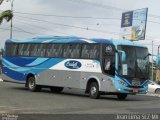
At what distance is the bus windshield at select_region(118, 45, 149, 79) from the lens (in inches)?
1110

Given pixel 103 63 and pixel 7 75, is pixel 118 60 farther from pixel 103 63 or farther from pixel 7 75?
pixel 7 75

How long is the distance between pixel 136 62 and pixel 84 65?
2943mm

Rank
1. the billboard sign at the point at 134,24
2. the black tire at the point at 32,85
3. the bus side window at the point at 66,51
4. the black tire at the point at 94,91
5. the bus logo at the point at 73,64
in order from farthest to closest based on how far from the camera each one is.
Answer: the billboard sign at the point at 134,24, the black tire at the point at 32,85, the bus side window at the point at 66,51, the bus logo at the point at 73,64, the black tire at the point at 94,91

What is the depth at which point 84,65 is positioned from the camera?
29.3m

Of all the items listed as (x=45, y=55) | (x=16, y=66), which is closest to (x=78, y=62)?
(x=45, y=55)

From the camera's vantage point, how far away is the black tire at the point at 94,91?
28489mm

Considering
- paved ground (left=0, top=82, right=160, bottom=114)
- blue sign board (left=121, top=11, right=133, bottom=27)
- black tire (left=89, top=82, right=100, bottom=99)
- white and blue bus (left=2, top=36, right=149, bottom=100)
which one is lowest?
paved ground (left=0, top=82, right=160, bottom=114)

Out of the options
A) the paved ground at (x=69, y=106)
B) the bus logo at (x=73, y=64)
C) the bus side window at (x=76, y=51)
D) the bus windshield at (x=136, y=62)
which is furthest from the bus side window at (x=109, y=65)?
the bus side window at (x=76, y=51)

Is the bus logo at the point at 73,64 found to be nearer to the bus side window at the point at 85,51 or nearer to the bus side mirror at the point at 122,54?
the bus side window at the point at 85,51

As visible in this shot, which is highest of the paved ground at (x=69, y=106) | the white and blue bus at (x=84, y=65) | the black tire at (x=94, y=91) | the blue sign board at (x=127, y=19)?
the blue sign board at (x=127, y=19)

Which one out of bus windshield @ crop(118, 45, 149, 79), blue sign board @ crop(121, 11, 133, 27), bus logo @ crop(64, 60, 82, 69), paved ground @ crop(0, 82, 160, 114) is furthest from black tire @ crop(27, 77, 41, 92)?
blue sign board @ crop(121, 11, 133, 27)

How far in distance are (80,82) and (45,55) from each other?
3662mm

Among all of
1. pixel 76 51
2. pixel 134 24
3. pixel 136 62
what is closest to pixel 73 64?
pixel 76 51

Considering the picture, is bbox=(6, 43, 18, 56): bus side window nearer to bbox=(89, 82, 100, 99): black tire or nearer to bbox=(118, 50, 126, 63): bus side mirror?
bbox=(89, 82, 100, 99): black tire
